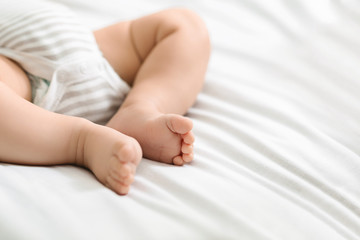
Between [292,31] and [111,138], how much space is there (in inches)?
28.0

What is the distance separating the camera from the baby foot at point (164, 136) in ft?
2.32

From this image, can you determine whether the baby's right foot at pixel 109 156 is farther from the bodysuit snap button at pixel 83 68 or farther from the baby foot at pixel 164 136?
the bodysuit snap button at pixel 83 68

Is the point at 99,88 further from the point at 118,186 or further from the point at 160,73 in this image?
the point at 118,186

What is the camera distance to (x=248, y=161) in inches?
29.8

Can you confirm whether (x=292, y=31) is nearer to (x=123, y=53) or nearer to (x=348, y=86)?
(x=348, y=86)

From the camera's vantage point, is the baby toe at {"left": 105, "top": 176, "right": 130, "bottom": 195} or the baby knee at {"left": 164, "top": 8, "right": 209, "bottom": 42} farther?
the baby knee at {"left": 164, "top": 8, "right": 209, "bottom": 42}

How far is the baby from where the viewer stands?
69 cm

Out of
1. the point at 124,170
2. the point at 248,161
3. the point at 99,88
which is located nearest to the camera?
the point at 124,170

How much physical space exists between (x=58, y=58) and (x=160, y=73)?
197 millimetres

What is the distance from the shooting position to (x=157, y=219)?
581 mm

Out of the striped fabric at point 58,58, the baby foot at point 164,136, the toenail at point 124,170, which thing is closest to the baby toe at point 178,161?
the baby foot at point 164,136

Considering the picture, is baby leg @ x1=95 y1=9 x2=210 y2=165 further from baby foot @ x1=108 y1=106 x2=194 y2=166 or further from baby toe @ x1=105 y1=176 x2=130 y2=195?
baby toe @ x1=105 y1=176 x2=130 y2=195

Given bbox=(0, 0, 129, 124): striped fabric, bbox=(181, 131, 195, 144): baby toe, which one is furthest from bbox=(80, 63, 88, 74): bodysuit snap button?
bbox=(181, 131, 195, 144): baby toe

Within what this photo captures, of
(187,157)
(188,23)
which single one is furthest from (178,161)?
(188,23)
